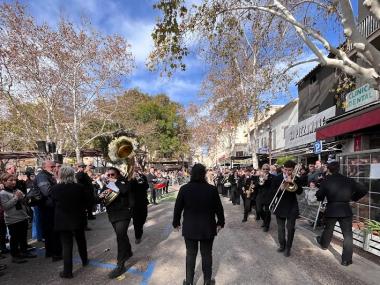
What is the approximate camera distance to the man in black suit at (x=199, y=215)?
4797mm

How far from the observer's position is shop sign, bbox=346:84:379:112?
1338 cm

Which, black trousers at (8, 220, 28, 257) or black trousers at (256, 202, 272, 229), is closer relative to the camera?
black trousers at (8, 220, 28, 257)

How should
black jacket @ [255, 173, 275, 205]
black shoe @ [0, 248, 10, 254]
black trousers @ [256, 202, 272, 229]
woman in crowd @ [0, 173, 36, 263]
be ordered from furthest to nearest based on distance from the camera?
black trousers @ [256, 202, 272, 229]
black jacket @ [255, 173, 275, 205]
black shoe @ [0, 248, 10, 254]
woman in crowd @ [0, 173, 36, 263]

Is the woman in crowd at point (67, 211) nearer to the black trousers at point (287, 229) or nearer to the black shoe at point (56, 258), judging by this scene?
the black shoe at point (56, 258)

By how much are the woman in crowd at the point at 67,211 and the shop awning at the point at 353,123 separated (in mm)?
8950

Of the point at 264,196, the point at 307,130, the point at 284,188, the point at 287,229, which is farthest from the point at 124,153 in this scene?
the point at 307,130

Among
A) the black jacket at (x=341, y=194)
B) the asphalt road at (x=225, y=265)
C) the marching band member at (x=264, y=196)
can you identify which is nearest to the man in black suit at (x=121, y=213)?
the asphalt road at (x=225, y=265)

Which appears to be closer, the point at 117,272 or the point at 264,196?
the point at 117,272

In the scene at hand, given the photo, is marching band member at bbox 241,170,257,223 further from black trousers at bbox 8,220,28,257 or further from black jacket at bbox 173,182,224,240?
black trousers at bbox 8,220,28,257

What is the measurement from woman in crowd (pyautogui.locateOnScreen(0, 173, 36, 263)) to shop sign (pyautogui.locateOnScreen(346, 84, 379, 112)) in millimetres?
11995

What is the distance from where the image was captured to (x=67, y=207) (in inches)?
225

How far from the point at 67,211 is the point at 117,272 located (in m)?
1.26

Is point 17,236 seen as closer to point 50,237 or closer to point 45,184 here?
point 50,237

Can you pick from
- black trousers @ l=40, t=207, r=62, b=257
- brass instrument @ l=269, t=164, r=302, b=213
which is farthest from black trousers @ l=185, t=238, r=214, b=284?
black trousers @ l=40, t=207, r=62, b=257
